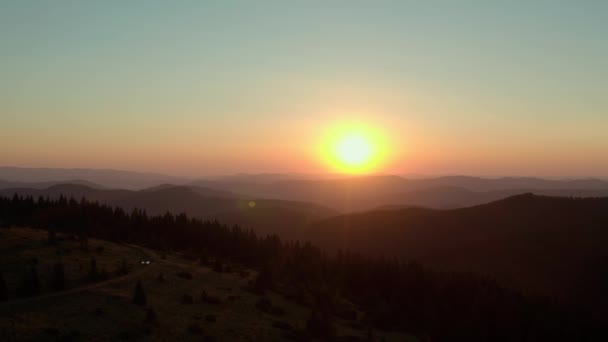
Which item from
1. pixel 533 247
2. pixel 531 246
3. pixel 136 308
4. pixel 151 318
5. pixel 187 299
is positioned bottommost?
pixel 533 247

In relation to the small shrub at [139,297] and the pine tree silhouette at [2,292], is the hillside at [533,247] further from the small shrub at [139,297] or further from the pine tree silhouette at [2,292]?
the pine tree silhouette at [2,292]

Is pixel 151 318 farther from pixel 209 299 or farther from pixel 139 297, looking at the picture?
pixel 209 299

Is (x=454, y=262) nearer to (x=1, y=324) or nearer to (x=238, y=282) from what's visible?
(x=238, y=282)

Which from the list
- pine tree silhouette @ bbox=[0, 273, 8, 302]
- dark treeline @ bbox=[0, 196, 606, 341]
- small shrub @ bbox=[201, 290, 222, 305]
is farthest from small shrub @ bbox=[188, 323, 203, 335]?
pine tree silhouette @ bbox=[0, 273, 8, 302]

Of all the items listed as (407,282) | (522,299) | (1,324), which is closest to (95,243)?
(1,324)

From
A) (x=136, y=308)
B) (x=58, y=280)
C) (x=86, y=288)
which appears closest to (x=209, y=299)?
(x=136, y=308)

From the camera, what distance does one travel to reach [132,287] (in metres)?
48.3

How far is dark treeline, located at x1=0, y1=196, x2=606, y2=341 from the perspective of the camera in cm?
6925

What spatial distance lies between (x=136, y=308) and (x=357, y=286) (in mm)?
58504

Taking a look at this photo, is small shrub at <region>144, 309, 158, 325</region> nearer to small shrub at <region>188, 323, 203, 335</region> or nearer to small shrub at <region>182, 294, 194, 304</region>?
small shrub at <region>188, 323, 203, 335</region>

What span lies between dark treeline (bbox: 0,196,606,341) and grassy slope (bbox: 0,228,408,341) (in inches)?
230

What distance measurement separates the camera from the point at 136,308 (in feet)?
137

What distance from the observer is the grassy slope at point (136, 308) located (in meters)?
35.2

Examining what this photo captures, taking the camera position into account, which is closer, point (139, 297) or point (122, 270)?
point (139, 297)
